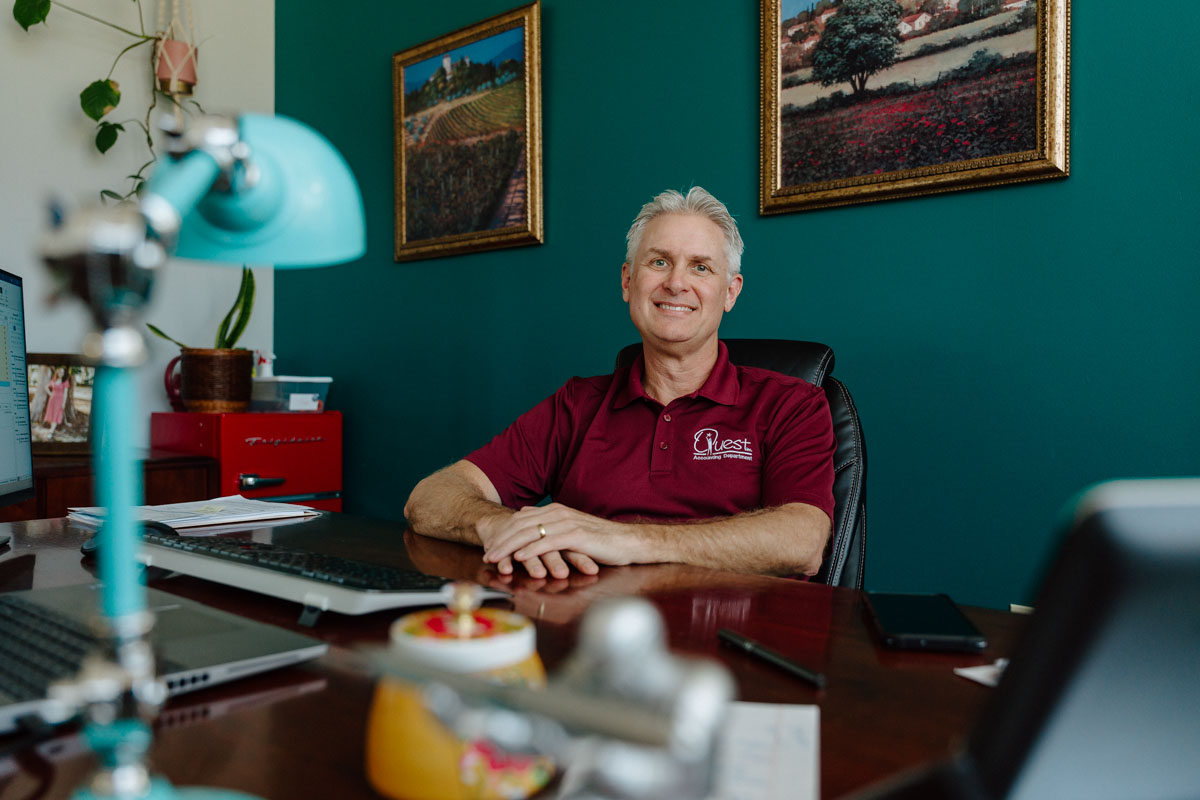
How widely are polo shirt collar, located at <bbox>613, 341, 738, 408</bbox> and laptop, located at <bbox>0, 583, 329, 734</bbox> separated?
114 cm

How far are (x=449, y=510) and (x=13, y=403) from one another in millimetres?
778

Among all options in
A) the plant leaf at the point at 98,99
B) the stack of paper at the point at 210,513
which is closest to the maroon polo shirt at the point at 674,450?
the stack of paper at the point at 210,513

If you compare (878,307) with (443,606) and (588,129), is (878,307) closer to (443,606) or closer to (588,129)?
(588,129)

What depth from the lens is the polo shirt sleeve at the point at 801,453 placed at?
1646 millimetres

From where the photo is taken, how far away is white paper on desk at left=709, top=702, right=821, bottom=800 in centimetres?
56

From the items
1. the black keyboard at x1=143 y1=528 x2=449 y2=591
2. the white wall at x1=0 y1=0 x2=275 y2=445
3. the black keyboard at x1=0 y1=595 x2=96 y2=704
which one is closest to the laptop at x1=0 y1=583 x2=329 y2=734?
the black keyboard at x1=0 y1=595 x2=96 y2=704

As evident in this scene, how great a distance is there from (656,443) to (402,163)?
77.7 inches

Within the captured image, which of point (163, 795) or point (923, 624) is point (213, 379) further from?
point (163, 795)

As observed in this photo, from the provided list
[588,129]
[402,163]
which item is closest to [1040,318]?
[588,129]

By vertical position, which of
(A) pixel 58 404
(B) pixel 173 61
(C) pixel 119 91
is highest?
(B) pixel 173 61

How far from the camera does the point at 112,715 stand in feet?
1.29

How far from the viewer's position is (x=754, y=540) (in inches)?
58.4

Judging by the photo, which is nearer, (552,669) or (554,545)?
(552,669)

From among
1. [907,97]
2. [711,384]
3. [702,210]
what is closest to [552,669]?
[711,384]
